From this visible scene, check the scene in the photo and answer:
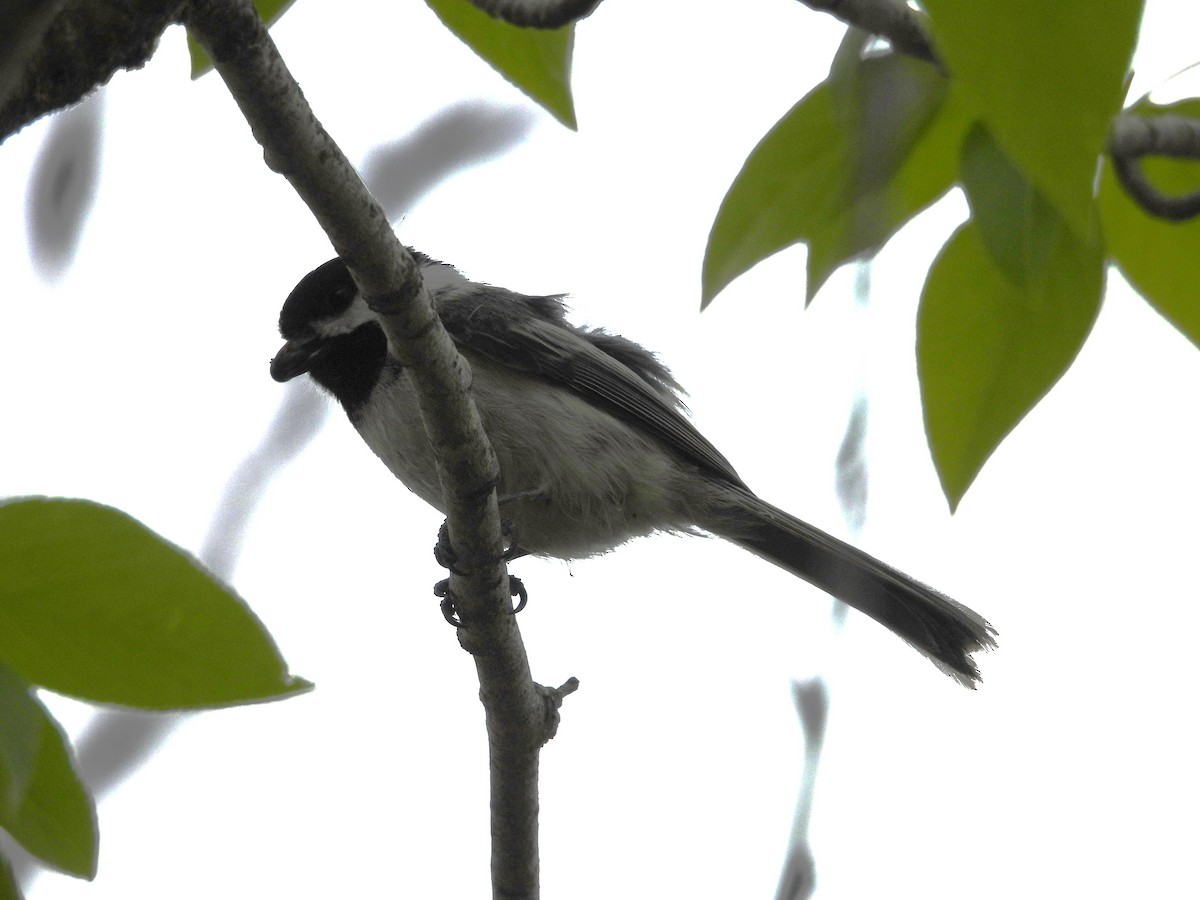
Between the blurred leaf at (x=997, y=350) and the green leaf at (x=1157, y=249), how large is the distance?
0.10 m

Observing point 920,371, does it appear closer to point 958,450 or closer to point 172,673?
point 958,450

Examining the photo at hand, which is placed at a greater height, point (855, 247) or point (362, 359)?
point (362, 359)

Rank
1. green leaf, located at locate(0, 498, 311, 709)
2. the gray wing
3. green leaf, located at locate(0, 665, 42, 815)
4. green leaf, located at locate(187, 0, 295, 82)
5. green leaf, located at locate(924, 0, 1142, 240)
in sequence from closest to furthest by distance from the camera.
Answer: green leaf, located at locate(924, 0, 1142, 240), green leaf, located at locate(0, 665, 42, 815), green leaf, located at locate(0, 498, 311, 709), green leaf, located at locate(187, 0, 295, 82), the gray wing

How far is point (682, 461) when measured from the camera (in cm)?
311

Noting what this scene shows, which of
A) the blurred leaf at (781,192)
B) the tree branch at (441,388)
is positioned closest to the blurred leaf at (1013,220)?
the blurred leaf at (781,192)

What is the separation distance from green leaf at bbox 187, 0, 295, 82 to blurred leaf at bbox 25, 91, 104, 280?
100 millimetres

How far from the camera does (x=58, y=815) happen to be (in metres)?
0.82

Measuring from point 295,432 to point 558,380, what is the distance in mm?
1722

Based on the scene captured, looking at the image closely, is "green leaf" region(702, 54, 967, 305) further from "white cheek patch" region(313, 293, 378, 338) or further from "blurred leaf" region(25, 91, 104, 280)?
"white cheek patch" region(313, 293, 378, 338)

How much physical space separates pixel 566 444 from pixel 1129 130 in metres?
1.98

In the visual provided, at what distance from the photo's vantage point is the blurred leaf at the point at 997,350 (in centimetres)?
89

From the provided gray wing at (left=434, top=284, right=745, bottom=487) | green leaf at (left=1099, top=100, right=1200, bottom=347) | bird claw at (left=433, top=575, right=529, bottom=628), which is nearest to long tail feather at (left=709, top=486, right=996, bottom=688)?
gray wing at (left=434, top=284, right=745, bottom=487)

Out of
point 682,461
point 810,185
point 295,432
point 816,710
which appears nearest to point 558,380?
point 682,461

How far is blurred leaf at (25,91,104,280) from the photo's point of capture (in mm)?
1072
